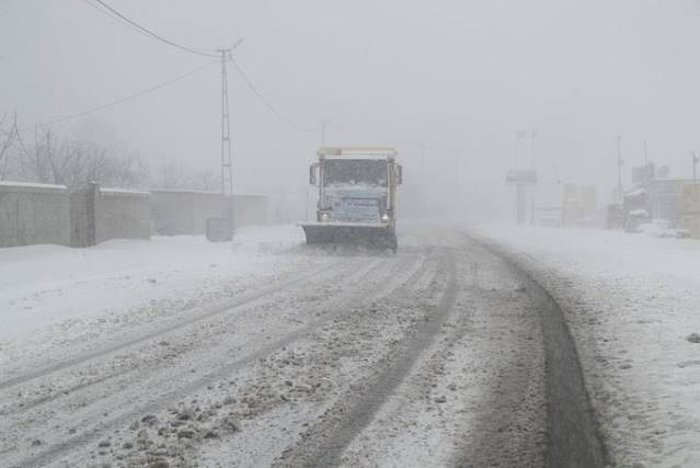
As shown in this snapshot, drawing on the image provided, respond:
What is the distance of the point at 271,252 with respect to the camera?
19922mm

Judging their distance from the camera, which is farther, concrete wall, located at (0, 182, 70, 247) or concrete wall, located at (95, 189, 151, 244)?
concrete wall, located at (95, 189, 151, 244)

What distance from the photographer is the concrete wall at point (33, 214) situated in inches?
696

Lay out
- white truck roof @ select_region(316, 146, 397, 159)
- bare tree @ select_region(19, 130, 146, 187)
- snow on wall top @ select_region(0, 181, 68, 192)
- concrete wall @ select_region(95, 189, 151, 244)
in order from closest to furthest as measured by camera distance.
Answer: snow on wall top @ select_region(0, 181, 68, 192), white truck roof @ select_region(316, 146, 397, 159), concrete wall @ select_region(95, 189, 151, 244), bare tree @ select_region(19, 130, 146, 187)

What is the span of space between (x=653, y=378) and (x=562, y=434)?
1.52 meters

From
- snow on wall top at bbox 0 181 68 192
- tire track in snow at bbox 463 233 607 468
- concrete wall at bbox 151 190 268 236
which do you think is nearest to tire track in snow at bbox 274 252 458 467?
tire track in snow at bbox 463 233 607 468

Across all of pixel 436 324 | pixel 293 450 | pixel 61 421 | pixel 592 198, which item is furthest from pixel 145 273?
pixel 592 198

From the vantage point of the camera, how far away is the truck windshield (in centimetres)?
2092

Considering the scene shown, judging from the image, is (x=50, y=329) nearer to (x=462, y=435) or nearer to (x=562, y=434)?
(x=462, y=435)

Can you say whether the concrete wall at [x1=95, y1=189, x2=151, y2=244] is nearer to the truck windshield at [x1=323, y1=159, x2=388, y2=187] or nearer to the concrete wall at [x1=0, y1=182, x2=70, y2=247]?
the concrete wall at [x1=0, y1=182, x2=70, y2=247]

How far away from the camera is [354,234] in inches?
771

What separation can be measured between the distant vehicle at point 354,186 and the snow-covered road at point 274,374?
851 cm

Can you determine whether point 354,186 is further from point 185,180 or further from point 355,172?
point 185,180

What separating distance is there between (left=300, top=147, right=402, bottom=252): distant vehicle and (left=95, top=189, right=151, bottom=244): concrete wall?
7.21 metres

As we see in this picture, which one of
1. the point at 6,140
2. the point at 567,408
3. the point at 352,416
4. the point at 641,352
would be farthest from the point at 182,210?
the point at 567,408
